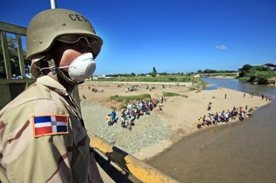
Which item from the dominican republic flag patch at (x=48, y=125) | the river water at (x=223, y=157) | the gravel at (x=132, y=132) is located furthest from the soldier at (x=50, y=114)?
the gravel at (x=132, y=132)

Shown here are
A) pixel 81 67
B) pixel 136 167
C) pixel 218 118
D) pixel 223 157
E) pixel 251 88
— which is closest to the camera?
pixel 81 67

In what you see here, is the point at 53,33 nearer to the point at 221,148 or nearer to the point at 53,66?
the point at 53,66

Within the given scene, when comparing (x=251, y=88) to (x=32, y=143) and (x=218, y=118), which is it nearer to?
(x=218, y=118)

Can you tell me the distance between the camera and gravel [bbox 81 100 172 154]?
16.5 meters

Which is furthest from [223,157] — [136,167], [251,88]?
[251,88]

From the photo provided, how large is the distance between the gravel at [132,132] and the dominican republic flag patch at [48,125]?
14.4 meters

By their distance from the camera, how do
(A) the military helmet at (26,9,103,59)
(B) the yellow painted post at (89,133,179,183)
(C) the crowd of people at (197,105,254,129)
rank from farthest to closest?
(C) the crowd of people at (197,105,254,129) < (B) the yellow painted post at (89,133,179,183) < (A) the military helmet at (26,9,103,59)

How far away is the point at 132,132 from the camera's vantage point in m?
18.4

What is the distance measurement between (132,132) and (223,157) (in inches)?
282

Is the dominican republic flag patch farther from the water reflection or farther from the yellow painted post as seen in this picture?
the water reflection

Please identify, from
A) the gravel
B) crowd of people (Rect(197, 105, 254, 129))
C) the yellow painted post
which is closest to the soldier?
the yellow painted post

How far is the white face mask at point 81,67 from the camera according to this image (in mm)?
1434

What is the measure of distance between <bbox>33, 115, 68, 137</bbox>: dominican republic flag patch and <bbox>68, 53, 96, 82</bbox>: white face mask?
0.42m

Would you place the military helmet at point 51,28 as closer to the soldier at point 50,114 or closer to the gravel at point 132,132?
the soldier at point 50,114
